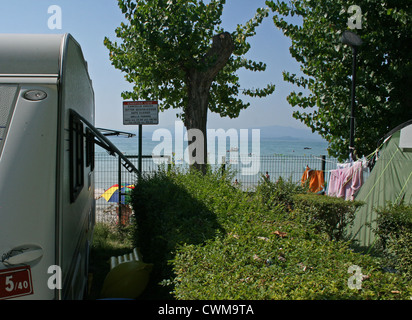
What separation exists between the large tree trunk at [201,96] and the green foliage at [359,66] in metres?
2.48

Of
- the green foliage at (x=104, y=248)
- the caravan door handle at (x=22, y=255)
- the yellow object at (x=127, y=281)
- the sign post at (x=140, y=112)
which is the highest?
the sign post at (x=140, y=112)

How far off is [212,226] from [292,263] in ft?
4.15

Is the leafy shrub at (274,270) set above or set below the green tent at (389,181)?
below

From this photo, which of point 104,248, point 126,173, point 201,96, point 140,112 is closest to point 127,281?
point 104,248

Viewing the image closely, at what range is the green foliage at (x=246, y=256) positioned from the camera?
2604 mm

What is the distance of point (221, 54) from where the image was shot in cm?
1035

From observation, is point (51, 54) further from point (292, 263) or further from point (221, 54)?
point (221, 54)

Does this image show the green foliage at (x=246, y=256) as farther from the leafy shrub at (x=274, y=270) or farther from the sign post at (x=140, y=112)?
the sign post at (x=140, y=112)

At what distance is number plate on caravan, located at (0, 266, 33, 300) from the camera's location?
2637 millimetres

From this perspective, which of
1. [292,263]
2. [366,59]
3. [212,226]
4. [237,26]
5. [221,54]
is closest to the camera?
[292,263]

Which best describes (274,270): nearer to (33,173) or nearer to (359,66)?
(33,173)

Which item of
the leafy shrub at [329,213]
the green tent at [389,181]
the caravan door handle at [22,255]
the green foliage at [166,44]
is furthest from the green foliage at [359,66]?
the caravan door handle at [22,255]
